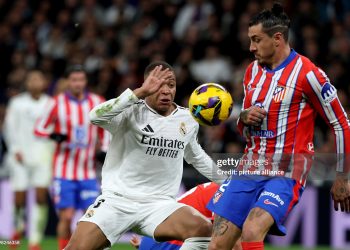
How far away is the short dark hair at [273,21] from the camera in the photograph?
5.91 metres

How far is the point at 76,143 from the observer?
941 centimetres

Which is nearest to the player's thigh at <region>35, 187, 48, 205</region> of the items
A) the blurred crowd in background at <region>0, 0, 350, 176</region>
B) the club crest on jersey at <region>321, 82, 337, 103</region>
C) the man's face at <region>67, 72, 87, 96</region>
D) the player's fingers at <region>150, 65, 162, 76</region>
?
the blurred crowd in background at <region>0, 0, 350, 176</region>

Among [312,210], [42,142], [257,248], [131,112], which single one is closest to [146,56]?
[42,142]

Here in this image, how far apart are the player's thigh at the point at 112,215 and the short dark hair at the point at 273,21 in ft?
5.31

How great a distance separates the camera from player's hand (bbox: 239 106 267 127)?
5.82 metres

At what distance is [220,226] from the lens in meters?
5.93

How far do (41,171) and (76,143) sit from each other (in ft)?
5.58

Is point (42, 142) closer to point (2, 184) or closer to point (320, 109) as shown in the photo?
point (2, 184)

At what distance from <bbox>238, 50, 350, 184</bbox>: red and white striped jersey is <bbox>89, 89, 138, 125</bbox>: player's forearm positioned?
864mm

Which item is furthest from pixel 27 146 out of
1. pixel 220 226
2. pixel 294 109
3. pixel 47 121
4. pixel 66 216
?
pixel 294 109

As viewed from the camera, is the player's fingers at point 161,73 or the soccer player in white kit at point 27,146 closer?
the player's fingers at point 161,73

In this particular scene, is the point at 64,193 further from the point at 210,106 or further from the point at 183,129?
the point at 210,106

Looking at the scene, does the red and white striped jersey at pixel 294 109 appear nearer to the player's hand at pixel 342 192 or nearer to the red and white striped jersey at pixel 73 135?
the player's hand at pixel 342 192

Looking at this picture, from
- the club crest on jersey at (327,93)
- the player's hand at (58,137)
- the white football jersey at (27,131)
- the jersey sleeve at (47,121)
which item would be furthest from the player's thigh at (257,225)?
the white football jersey at (27,131)
